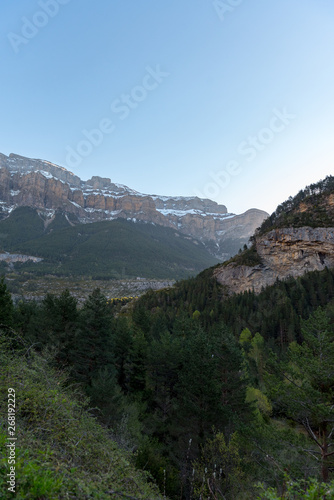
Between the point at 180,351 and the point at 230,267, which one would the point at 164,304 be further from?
the point at 180,351

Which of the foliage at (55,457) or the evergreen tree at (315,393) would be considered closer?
the foliage at (55,457)

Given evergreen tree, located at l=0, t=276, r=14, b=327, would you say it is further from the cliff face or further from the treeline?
the treeline

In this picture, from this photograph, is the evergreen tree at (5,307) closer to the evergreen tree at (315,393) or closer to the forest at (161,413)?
the forest at (161,413)

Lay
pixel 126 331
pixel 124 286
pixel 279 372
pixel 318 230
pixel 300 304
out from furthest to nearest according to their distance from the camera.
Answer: pixel 124 286
pixel 318 230
pixel 300 304
pixel 126 331
pixel 279 372

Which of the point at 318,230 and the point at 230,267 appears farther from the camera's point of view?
the point at 230,267

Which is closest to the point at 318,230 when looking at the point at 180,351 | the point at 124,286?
the point at 180,351

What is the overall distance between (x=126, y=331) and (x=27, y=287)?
5451 inches

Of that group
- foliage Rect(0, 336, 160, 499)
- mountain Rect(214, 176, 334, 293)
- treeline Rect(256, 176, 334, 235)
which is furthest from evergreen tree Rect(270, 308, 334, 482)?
treeline Rect(256, 176, 334, 235)

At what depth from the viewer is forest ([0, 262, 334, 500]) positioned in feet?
18.7

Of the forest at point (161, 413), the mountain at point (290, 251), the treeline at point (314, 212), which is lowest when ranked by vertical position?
the forest at point (161, 413)

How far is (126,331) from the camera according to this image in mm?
30469

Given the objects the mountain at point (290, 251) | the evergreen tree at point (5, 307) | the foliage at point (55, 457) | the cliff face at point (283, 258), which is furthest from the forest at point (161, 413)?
the mountain at point (290, 251)

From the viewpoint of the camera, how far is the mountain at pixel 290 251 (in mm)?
83500

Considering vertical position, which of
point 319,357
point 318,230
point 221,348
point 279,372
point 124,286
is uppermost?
point 318,230
